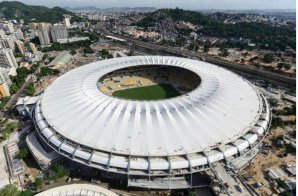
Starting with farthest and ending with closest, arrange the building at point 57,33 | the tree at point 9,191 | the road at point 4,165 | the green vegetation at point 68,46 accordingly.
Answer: the building at point 57,33 < the green vegetation at point 68,46 < the road at point 4,165 < the tree at point 9,191

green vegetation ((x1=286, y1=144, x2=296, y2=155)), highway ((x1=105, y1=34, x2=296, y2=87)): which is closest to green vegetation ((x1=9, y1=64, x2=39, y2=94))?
highway ((x1=105, y1=34, x2=296, y2=87))

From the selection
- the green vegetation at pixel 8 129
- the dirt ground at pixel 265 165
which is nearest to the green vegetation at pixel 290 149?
the dirt ground at pixel 265 165

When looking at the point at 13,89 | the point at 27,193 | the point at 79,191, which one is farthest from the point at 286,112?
the point at 13,89

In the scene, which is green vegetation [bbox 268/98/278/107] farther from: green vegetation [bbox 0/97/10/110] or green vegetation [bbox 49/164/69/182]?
green vegetation [bbox 0/97/10/110]

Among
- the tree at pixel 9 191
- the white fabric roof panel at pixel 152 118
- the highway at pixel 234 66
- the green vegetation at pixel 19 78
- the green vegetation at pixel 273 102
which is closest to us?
the tree at pixel 9 191

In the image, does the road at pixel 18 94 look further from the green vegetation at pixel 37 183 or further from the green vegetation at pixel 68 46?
the green vegetation at pixel 68 46

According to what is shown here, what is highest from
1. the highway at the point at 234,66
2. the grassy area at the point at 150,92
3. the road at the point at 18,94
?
the grassy area at the point at 150,92
